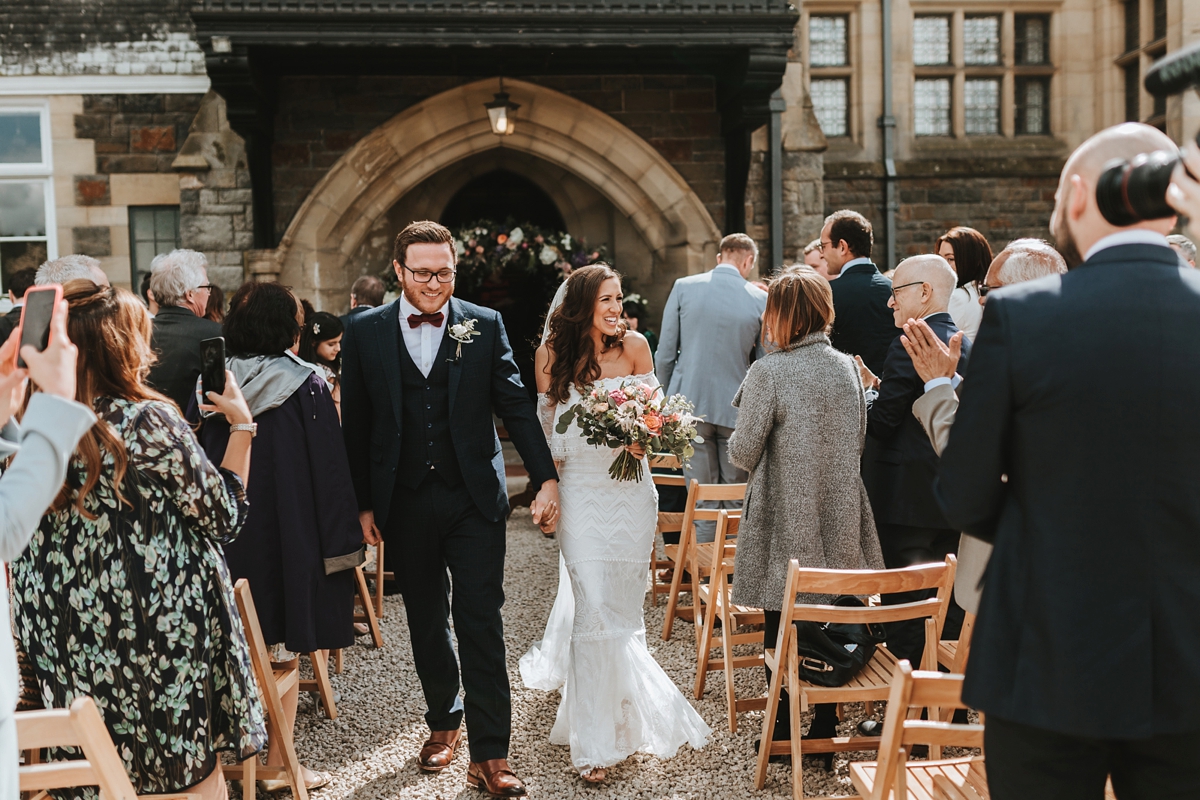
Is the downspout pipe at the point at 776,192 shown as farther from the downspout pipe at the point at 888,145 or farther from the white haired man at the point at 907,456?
the white haired man at the point at 907,456

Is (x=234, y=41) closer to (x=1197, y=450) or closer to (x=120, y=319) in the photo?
(x=120, y=319)

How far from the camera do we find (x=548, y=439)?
12.8 feet

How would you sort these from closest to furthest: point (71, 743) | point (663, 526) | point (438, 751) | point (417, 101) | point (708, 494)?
point (71, 743) → point (438, 751) → point (708, 494) → point (663, 526) → point (417, 101)

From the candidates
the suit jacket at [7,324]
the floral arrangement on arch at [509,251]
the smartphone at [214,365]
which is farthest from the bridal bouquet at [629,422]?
the floral arrangement on arch at [509,251]

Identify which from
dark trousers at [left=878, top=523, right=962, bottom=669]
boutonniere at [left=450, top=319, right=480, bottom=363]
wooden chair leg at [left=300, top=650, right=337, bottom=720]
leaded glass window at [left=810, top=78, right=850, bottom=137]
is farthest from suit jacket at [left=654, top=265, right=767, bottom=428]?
leaded glass window at [left=810, top=78, right=850, bottom=137]

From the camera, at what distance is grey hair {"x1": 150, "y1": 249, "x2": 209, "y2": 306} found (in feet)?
13.6

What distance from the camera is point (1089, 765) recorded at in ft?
5.52

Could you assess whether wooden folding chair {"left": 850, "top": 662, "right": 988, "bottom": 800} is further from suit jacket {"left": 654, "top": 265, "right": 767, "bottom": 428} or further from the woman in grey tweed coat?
suit jacket {"left": 654, "top": 265, "right": 767, "bottom": 428}

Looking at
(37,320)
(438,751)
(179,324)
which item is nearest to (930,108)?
(179,324)

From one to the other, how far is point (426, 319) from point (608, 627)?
1.32 metres

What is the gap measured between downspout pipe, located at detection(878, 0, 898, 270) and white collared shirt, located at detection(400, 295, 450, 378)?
7.76 meters

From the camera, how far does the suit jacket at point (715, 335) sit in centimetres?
582

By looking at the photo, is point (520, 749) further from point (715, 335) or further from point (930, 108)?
point (930, 108)

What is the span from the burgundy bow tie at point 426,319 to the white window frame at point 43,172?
687 cm
